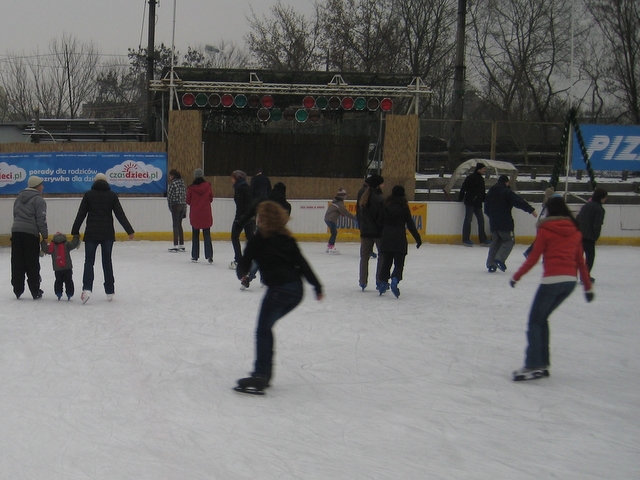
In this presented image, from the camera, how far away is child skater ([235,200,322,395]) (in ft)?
19.3

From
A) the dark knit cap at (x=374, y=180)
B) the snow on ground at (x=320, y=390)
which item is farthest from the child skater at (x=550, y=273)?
the dark knit cap at (x=374, y=180)

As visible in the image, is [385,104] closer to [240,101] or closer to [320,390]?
[240,101]

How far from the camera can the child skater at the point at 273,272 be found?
5.89 m

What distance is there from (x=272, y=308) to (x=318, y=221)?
38.9ft

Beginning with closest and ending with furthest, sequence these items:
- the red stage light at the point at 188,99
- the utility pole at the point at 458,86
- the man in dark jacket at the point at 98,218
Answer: the man in dark jacket at the point at 98,218 → the red stage light at the point at 188,99 → the utility pole at the point at 458,86

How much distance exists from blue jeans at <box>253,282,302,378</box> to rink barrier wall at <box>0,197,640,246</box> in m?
11.5

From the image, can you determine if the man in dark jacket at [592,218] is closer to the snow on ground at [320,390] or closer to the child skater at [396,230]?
the snow on ground at [320,390]

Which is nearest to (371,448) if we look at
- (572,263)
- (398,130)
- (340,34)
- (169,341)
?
(572,263)

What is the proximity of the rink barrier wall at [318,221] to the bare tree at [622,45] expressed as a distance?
1395cm

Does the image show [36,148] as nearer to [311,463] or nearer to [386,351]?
[386,351]

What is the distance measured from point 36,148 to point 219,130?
4.31 meters

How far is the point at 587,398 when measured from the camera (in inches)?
240

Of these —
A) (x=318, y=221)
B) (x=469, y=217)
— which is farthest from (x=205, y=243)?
(x=469, y=217)

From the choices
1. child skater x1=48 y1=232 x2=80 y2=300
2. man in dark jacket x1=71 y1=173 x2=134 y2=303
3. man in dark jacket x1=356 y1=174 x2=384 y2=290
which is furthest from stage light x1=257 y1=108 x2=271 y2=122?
child skater x1=48 y1=232 x2=80 y2=300
